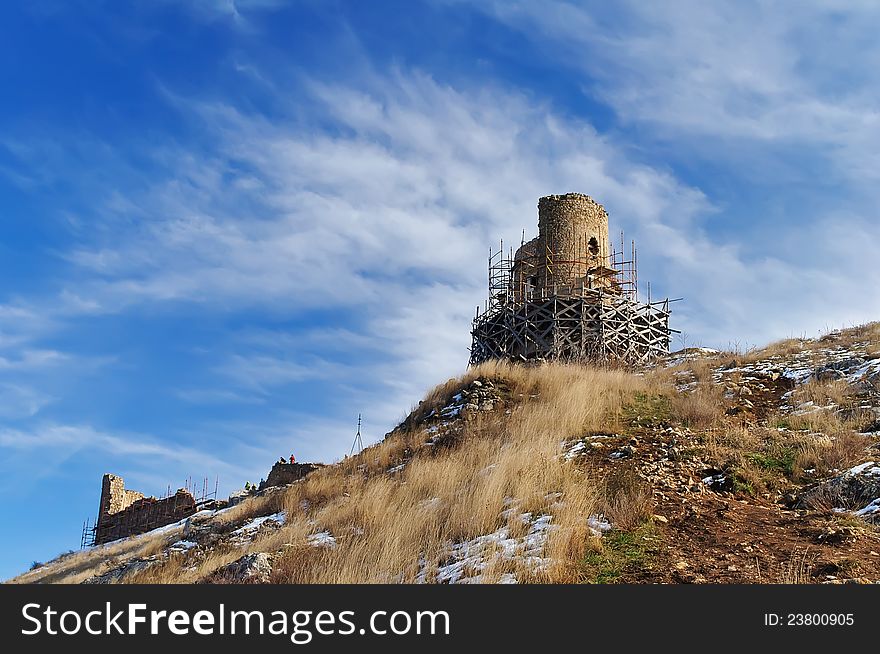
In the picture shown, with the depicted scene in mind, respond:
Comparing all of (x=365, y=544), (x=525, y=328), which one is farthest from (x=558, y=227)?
(x=365, y=544)

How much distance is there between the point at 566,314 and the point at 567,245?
130 inches

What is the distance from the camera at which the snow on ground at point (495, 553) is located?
602 centimetres

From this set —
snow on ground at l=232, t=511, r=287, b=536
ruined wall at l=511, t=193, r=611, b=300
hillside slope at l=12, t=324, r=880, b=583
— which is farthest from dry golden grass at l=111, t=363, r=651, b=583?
ruined wall at l=511, t=193, r=611, b=300

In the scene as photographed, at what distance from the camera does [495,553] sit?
20.8 ft

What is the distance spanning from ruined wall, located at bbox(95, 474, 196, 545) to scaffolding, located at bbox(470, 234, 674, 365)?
42.5 ft

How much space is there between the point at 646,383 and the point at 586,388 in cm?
171

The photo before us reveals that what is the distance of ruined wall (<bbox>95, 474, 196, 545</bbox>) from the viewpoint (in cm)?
2801

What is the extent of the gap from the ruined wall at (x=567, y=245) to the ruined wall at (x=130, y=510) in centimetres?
1589

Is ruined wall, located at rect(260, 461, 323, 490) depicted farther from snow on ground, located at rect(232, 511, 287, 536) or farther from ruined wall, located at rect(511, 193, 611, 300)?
snow on ground, located at rect(232, 511, 287, 536)

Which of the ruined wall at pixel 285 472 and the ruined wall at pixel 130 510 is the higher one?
the ruined wall at pixel 285 472

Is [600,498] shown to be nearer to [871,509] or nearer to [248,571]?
[871,509]

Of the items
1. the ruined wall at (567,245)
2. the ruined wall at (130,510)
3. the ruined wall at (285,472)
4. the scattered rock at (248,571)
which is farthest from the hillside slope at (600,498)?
the ruined wall at (567,245)

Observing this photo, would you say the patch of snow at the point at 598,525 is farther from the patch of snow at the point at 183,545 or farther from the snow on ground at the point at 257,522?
the patch of snow at the point at 183,545

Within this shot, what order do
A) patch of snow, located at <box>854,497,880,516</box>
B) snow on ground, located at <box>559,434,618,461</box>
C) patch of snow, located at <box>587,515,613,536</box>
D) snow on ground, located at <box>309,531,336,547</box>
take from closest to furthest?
patch of snow, located at <box>587,515,613,536</box> → patch of snow, located at <box>854,497,880,516</box> → snow on ground, located at <box>309,531,336,547</box> → snow on ground, located at <box>559,434,618,461</box>
